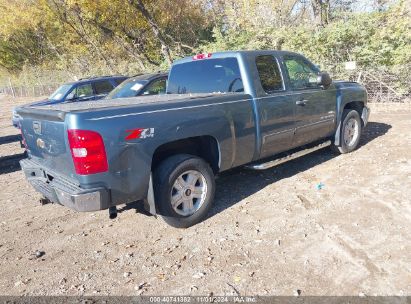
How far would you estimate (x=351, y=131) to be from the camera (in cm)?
675

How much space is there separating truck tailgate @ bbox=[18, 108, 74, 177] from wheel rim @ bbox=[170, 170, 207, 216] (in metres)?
1.16

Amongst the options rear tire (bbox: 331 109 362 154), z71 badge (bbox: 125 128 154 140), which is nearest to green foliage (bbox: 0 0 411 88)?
rear tire (bbox: 331 109 362 154)

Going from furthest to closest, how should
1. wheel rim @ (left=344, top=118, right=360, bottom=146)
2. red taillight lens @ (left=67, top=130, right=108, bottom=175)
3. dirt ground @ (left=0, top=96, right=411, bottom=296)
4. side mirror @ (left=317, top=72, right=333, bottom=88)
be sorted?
1. wheel rim @ (left=344, top=118, right=360, bottom=146)
2. side mirror @ (left=317, top=72, right=333, bottom=88)
3. red taillight lens @ (left=67, top=130, right=108, bottom=175)
4. dirt ground @ (left=0, top=96, right=411, bottom=296)

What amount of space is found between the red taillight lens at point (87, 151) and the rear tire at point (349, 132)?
456 cm

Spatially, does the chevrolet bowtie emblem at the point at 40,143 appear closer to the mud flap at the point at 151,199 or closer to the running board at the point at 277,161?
the mud flap at the point at 151,199

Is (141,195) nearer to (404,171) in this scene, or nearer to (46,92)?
(404,171)

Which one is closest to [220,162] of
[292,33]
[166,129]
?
[166,129]

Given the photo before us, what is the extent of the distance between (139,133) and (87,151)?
0.53 metres

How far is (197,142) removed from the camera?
4395mm

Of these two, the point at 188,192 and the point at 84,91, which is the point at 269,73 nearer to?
the point at 188,192

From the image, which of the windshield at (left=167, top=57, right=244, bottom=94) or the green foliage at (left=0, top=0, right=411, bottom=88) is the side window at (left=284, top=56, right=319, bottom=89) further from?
the green foliage at (left=0, top=0, right=411, bottom=88)

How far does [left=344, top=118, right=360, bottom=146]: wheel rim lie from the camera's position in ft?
21.6

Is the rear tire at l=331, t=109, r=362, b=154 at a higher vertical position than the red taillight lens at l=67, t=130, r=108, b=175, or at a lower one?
lower

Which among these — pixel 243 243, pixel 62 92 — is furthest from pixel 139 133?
pixel 62 92
